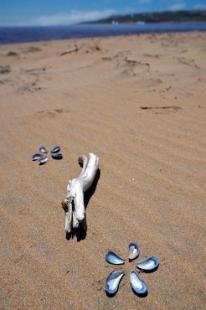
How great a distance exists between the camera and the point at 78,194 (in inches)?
77.9

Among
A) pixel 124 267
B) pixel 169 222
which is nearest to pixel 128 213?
pixel 169 222

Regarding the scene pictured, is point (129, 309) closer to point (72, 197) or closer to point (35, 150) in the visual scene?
point (72, 197)

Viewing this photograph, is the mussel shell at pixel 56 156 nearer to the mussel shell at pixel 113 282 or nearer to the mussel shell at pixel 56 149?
the mussel shell at pixel 56 149

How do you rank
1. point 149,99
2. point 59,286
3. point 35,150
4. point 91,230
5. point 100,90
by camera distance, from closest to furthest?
point 59,286 < point 91,230 < point 35,150 < point 149,99 < point 100,90

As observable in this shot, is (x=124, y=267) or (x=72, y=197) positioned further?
(x=72, y=197)

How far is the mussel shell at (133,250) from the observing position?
5.62ft

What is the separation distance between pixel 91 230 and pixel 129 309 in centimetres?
54

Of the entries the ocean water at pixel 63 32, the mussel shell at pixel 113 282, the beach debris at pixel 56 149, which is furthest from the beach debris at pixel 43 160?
the ocean water at pixel 63 32

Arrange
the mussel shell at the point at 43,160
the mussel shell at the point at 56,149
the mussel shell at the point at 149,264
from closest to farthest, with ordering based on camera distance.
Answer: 1. the mussel shell at the point at 149,264
2. the mussel shell at the point at 43,160
3. the mussel shell at the point at 56,149

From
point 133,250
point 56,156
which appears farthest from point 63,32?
point 133,250

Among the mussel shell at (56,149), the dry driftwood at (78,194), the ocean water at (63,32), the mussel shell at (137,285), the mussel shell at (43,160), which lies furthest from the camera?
the ocean water at (63,32)

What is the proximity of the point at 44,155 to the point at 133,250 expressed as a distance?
1.26 metres

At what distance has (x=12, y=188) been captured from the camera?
231cm

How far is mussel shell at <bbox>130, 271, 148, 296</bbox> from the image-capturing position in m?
1.54
